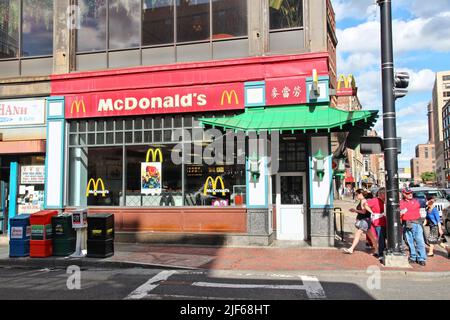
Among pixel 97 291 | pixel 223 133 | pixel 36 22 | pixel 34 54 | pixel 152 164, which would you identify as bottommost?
pixel 97 291

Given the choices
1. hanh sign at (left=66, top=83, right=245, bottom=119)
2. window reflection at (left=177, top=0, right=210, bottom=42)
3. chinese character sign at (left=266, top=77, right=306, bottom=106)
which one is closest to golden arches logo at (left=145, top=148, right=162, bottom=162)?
hanh sign at (left=66, top=83, right=245, bottom=119)

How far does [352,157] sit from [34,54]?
6173cm

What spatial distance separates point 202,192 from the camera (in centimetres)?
1327

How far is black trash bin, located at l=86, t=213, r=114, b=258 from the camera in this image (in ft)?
34.1

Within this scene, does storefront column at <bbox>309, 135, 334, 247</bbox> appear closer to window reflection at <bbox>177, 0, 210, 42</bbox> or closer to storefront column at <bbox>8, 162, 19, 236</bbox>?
window reflection at <bbox>177, 0, 210, 42</bbox>

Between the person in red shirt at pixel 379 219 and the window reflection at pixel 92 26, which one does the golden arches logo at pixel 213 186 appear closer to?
the person in red shirt at pixel 379 219

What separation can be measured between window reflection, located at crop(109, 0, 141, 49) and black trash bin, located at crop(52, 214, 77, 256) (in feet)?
20.6

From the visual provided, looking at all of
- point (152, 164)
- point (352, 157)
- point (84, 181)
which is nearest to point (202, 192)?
point (152, 164)

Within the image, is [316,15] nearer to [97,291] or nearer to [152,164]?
[152,164]

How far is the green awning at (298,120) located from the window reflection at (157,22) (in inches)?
139

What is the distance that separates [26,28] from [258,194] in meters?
9.93

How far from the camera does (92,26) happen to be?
48.0 feet

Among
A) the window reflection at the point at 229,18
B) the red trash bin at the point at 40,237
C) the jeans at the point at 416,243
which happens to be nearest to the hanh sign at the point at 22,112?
the red trash bin at the point at 40,237

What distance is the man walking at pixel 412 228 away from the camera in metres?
9.68
